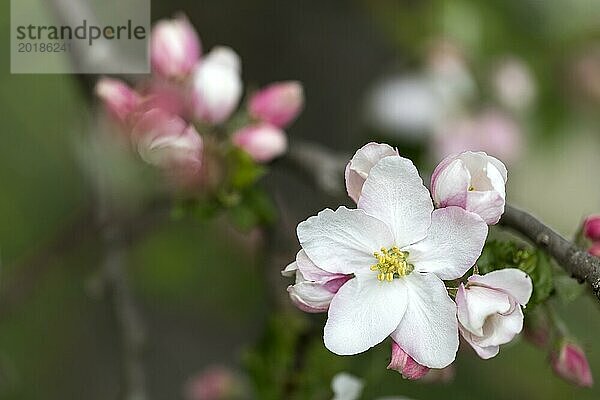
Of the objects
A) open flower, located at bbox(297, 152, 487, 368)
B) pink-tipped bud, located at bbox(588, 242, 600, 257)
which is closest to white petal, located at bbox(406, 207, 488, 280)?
open flower, located at bbox(297, 152, 487, 368)

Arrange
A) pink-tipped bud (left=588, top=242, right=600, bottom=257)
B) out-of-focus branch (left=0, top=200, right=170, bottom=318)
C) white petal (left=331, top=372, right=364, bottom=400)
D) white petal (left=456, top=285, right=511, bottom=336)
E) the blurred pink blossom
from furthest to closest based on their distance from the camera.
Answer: the blurred pink blossom < out-of-focus branch (left=0, top=200, right=170, bottom=318) < white petal (left=331, top=372, right=364, bottom=400) < pink-tipped bud (left=588, top=242, right=600, bottom=257) < white petal (left=456, top=285, right=511, bottom=336)

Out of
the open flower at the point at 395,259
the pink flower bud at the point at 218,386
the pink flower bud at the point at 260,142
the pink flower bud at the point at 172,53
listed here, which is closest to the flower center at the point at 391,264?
the open flower at the point at 395,259

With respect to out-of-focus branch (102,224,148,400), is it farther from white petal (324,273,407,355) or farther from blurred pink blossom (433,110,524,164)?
blurred pink blossom (433,110,524,164)

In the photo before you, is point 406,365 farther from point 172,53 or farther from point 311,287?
point 172,53

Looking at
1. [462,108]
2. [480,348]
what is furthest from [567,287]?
[462,108]

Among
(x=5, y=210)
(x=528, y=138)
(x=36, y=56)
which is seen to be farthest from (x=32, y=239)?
(x=528, y=138)

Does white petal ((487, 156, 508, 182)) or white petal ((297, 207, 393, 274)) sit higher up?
white petal ((487, 156, 508, 182))
